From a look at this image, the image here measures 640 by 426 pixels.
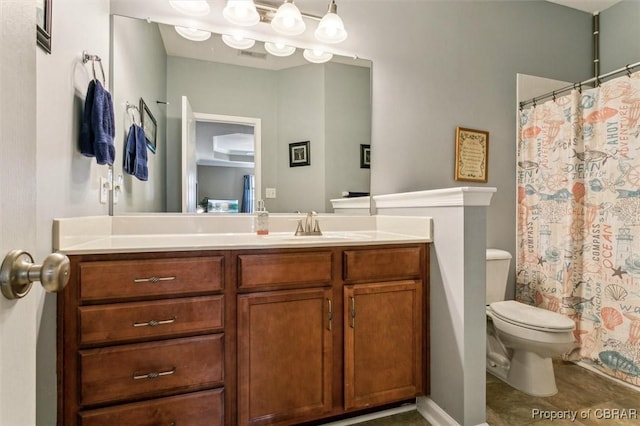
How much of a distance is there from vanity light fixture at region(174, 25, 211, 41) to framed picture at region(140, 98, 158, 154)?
43cm

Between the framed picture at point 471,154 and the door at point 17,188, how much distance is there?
2290 millimetres

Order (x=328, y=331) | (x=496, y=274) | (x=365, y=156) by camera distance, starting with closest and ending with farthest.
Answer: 1. (x=328, y=331)
2. (x=365, y=156)
3. (x=496, y=274)

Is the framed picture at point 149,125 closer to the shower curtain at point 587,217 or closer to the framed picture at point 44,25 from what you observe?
the framed picture at point 44,25

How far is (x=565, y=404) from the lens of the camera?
168cm

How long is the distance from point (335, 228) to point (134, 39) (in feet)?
4.95

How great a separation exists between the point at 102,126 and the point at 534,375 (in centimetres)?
253

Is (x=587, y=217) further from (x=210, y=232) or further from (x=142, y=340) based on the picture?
(x=142, y=340)

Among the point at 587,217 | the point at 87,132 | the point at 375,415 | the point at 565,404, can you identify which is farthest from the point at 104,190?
the point at 587,217

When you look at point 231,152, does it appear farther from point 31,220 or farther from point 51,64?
point 31,220

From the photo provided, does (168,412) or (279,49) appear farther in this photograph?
(279,49)

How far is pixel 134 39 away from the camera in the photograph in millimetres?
1616

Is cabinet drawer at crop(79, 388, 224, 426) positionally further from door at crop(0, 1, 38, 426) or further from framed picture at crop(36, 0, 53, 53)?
framed picture at crop(36, 0, 53, 53)

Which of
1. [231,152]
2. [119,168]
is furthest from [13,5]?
[231,152]

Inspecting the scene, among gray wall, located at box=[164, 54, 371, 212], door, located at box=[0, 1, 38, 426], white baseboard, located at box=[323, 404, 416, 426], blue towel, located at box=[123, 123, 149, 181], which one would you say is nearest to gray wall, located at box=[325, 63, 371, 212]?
gray wall, located at box=[164, 54, 371, 212]
